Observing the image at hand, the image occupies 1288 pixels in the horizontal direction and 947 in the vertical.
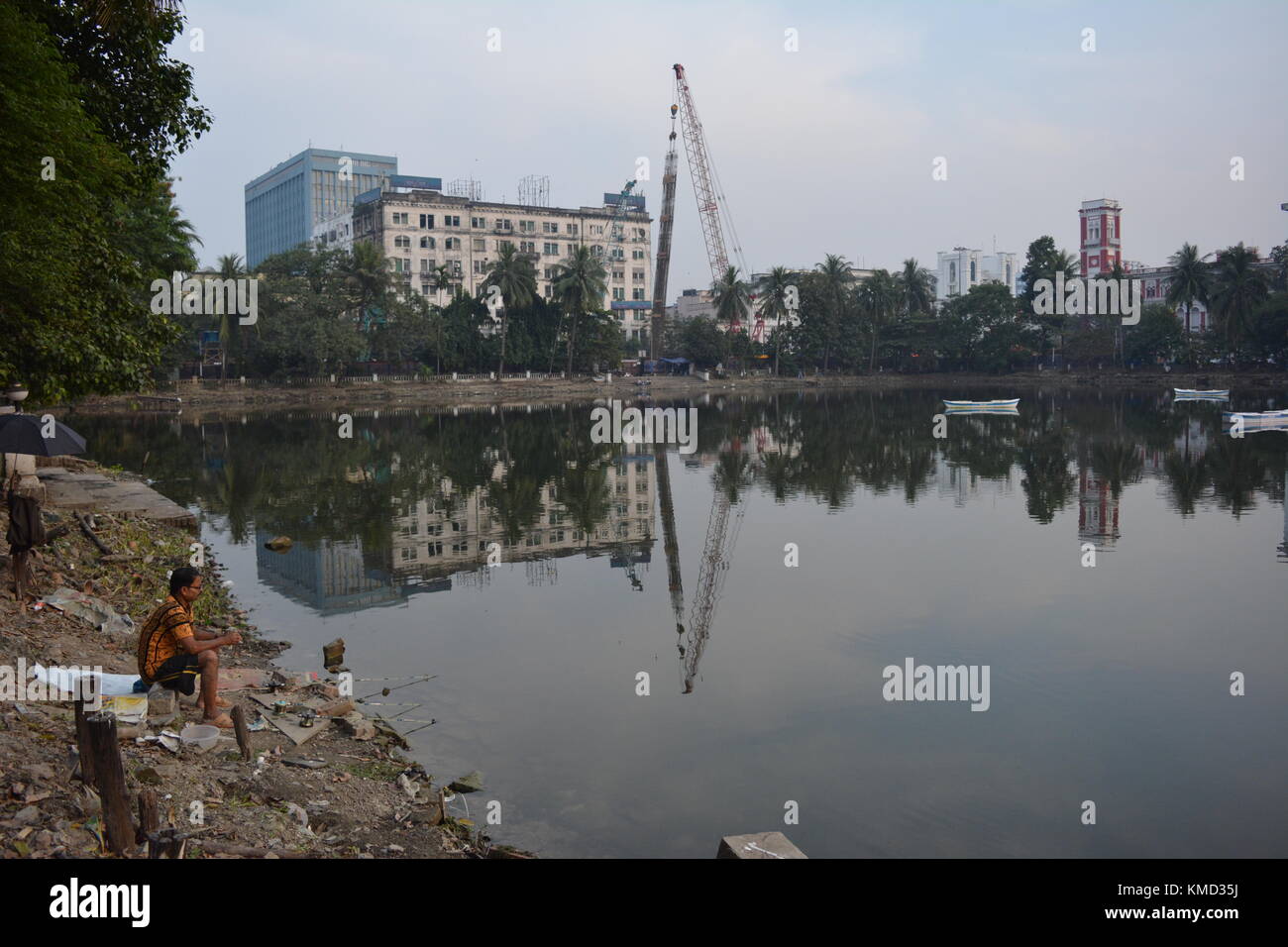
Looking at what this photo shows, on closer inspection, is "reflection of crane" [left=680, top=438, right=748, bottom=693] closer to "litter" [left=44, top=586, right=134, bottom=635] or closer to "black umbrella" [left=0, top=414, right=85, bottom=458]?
"litter" [left=44, top=586, right=134, bottom=635]

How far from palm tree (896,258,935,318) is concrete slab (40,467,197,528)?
3735 inches

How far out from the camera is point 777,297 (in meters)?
103

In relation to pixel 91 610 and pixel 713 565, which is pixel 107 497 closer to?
pixel 91 610

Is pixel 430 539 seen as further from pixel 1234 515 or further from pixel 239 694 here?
pixel 1234 515

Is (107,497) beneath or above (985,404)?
beneath

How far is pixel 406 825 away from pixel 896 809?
4342 mm

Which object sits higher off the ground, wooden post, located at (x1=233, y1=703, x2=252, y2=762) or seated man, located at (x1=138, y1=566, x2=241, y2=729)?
seated man, located at (x1=138, y1=566, x2=241, y2=729)

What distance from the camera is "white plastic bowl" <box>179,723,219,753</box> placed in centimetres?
865

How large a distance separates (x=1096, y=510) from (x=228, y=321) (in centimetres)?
6077

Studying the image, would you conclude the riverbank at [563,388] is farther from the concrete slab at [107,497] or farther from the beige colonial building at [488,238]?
the concrete slab at [107,497]

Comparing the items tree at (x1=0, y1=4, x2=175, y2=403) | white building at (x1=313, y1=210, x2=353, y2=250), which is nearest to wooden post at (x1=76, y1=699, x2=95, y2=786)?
tree at (x1=0, y1=4, x2=175, y2=403)

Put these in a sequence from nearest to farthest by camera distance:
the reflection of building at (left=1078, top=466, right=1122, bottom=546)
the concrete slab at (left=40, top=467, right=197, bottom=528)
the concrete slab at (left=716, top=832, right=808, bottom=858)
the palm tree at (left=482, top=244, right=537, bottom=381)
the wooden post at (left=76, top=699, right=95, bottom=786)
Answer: the wooden post at (left=76, top=699, right=95, bottom=786) → the concrete slab at (left=716, top=832, right=808, bottom=858) → the concrete slab at (left=40, top=467, right=197, bottom=528) → the reflection of building at (left=1078, top=466, right=1122, bottom=546) → the palm tree at (left=482, top=244, right=537, bottom=381)
